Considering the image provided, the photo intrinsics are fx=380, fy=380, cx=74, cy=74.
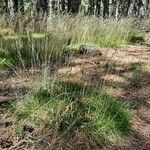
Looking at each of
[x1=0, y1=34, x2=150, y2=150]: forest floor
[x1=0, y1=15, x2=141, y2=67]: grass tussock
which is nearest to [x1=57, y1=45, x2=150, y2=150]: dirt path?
[x1=0, y1=34, x2=150, y2=150]: forest floor

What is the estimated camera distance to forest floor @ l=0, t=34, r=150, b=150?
360cm

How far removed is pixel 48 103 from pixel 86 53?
373 centimetres

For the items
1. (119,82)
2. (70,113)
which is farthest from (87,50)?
(70,113)

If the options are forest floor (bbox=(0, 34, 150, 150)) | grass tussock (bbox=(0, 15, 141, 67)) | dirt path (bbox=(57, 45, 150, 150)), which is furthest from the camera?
grass tussock (bbox=(0, 15, 141, 67))

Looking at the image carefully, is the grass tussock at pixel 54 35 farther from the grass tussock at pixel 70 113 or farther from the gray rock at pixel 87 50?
the grass tussock at pixel 70 113

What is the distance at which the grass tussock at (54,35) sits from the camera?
20.5ft

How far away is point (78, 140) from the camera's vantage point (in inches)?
130

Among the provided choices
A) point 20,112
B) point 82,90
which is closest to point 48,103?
point 20,112

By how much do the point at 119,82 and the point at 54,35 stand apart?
2.25 m

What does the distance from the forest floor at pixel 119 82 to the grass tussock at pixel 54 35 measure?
504mm

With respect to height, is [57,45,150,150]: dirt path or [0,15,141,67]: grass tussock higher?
[0,15,141,67]: grass tussock

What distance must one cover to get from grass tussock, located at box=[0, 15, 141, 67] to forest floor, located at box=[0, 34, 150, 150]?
50cm

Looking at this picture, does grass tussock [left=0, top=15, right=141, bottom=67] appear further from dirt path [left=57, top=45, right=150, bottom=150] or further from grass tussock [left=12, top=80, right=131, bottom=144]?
grass tussock [left=12, top=80, right=131, bottom=144]

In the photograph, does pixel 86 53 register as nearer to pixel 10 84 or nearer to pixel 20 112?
pixel 10 84
